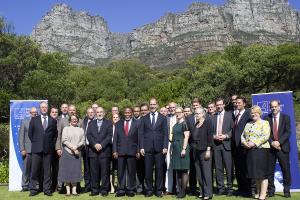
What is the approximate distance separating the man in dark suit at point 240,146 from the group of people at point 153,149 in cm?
2

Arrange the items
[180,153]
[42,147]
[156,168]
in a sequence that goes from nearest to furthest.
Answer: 1. [180,153]
2. [156,168]
3. [42,147]

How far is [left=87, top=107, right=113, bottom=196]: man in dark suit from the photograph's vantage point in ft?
27.3

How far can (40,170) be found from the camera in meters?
8.65

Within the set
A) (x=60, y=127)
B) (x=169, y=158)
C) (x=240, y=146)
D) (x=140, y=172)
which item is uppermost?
(x=60, y=127)

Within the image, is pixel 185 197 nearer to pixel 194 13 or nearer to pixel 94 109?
pixel 94 109

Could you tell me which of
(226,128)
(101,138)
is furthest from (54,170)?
(226,128)

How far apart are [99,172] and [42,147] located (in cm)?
138

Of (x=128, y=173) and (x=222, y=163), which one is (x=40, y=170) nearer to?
(x=128, y=173)

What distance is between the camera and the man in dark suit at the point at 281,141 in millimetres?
7727

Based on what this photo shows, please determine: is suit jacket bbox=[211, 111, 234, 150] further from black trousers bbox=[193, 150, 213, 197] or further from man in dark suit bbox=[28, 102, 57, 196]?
man in dark suit bbox=[28, 102, 57, 196]

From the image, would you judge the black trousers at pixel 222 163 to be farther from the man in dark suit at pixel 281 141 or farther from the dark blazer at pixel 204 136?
the man in dark suit at pixel 281 141

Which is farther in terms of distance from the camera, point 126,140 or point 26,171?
point 26,171

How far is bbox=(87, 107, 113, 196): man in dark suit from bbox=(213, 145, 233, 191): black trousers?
2.34 meters

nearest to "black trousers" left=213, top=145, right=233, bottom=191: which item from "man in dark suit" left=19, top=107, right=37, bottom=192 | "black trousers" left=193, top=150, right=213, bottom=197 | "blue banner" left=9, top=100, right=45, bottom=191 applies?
"black trousers" left=193, top=150, right=213, bottom=197
